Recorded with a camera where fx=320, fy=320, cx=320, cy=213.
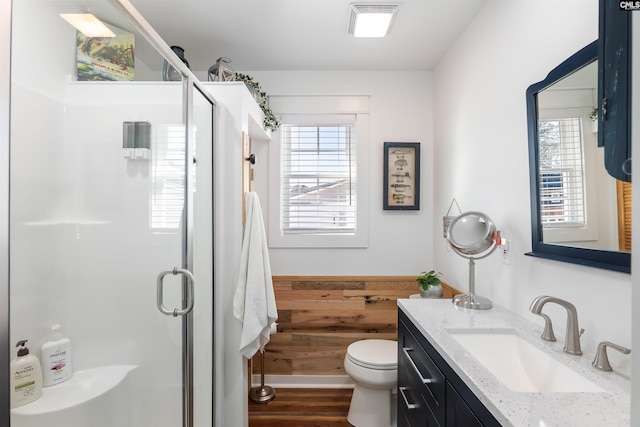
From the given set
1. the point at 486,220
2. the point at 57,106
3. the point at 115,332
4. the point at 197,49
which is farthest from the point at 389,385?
the point at 197,49

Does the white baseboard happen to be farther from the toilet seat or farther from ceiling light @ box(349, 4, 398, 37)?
ceiling light @ box(349, 4, 398, 37)

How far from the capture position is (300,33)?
6.80 feet

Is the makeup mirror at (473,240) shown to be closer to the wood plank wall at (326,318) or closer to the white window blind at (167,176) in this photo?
the wood plank wall at (326,318)

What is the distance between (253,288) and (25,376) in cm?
101

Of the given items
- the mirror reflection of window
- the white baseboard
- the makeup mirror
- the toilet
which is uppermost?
the mirror reflection of window

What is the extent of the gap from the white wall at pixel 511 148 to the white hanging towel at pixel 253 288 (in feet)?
4.12

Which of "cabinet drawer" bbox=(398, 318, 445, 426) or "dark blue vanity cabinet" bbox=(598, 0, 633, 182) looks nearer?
"dark blue vanity cabinet" bbox=(598, 0, 633, 182)

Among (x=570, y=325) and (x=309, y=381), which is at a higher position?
(x=570, y=325)

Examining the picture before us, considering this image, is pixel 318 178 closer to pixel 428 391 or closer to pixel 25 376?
pixel 428 391

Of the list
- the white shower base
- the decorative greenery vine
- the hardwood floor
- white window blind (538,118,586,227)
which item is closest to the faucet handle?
white window blind (538,118,586,227)

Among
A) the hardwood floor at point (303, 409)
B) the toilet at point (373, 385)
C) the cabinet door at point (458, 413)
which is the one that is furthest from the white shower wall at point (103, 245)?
the cabinet door at point (458, 413)

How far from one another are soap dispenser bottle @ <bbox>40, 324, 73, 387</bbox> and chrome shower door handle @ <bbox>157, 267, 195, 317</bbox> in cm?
45

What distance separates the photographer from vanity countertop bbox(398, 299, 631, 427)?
0.71 m

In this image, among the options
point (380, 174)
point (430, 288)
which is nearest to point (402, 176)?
point (380, 174)
